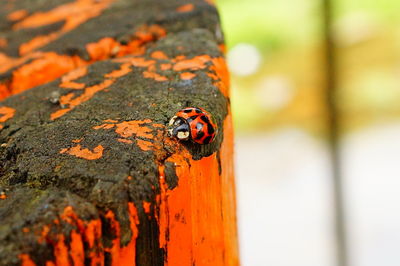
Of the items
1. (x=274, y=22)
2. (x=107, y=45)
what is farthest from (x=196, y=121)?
(x=274, y=22)

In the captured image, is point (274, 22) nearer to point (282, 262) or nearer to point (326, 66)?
point (326, 66)

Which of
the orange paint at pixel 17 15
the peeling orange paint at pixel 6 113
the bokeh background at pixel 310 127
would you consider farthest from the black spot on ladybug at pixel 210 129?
the bokeh background at pixel 310 127

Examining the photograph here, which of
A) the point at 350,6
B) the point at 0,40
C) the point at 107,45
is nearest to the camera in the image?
the point at 107,45

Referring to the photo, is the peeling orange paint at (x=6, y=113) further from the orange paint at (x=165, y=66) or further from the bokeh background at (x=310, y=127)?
the bokeh background at (x=310, y=127)

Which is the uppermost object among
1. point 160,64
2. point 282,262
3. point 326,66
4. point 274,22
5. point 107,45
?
point 274,22

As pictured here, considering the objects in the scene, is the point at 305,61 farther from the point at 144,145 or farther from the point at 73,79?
the point at 144,145

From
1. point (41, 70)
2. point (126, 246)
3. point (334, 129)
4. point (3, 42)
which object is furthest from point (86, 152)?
point (334, 129)

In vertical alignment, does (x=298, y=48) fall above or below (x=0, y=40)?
above
